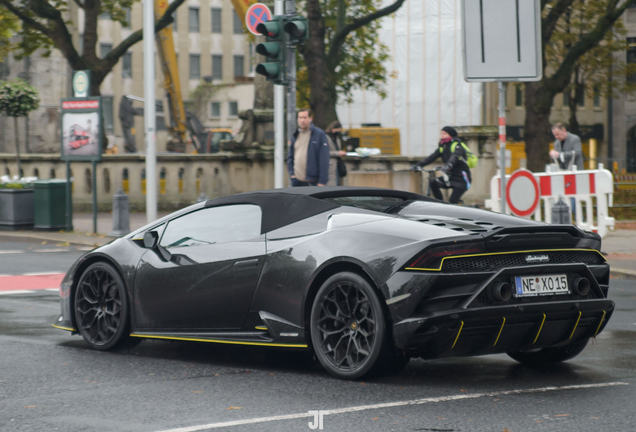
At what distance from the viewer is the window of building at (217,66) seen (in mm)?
78125

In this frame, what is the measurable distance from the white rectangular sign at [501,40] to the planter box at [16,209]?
11.4 metres

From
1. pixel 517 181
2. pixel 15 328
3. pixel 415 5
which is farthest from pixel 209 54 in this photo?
pixel 15 328

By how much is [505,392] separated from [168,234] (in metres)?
2.70

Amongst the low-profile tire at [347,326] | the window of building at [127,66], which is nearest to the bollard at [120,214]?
the low-profile tire at [347,326]

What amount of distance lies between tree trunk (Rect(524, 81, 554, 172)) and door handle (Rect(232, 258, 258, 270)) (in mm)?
18185

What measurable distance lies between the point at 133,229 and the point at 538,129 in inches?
395

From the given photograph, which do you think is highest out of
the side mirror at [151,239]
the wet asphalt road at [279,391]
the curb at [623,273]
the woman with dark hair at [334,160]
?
the woman with dark hair at [334,160]

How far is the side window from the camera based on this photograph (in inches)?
262

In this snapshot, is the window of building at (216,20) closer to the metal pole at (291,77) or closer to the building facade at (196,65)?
the building facade at (196,65)

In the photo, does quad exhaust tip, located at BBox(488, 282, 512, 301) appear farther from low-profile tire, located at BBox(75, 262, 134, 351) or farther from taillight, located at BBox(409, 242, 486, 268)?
low-profile tire, located at BBox(75, 262, 134, 351)

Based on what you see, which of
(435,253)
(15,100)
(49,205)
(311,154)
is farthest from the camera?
(15,100)

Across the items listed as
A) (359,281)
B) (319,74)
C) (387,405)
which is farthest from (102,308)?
(319,74)

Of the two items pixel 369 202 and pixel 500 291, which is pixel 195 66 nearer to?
pixel 369 202

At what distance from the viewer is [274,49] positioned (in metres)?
13.8
